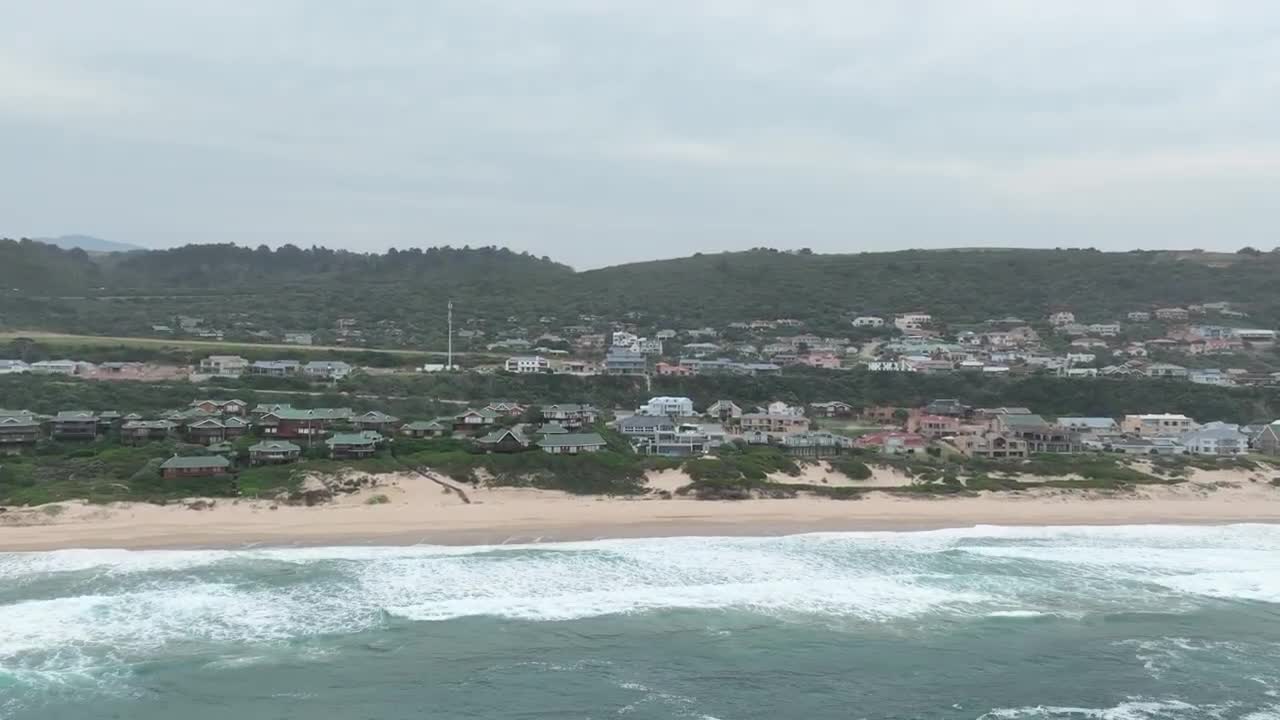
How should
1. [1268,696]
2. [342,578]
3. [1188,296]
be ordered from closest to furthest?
[1268,696] < [342,578] < [1188,296]

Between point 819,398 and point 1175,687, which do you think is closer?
point 1175,687

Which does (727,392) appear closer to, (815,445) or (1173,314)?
(815,445)

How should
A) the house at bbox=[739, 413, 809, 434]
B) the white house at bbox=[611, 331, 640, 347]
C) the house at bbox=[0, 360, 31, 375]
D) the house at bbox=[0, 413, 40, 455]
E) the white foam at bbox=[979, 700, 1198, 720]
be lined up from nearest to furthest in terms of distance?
the white foam at bbox=[979, 700, 1198, 720]
the house at bbox=[0, 413, 40, 455]
the house at bbox=[739, 413, 809, 434]
the house at bbox=[0, 360, 31, 375]
the white house at bbox=[611, 331, 640, 347]

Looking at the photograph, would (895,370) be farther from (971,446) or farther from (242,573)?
(242,573)

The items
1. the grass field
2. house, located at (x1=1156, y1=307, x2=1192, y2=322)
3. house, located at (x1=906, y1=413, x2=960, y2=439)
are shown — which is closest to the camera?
house, located at (x1=906, y1=413, x2=960, y2=439)

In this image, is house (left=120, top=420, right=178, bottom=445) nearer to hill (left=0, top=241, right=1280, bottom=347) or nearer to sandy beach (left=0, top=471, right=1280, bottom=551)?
sandy beach (left=0, top=471, right=1280, bottom=551)

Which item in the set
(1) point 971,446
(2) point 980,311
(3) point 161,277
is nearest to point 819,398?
(1) point 971,446

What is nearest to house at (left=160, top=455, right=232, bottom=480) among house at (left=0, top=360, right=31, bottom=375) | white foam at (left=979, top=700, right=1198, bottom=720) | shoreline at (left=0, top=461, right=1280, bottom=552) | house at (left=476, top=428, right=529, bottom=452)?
shoreline at (left=0, top=461, right=1280, bottom=552)
